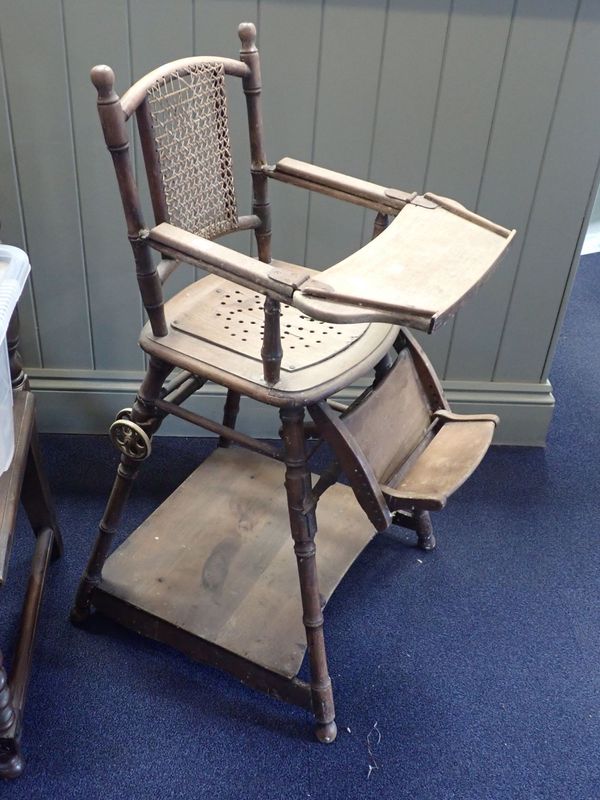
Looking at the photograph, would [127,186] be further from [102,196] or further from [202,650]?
[202,650]

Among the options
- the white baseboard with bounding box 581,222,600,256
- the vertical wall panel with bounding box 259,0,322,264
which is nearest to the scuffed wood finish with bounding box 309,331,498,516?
the vertical wall panel with bounding box 259,0,322,264

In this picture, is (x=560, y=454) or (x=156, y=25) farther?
(x=560, y=454)

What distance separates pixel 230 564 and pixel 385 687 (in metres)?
0.38

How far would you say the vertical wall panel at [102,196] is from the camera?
1.55 m

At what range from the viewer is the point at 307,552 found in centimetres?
123

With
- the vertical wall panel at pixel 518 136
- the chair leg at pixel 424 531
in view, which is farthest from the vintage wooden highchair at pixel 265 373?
the vertical wall panel at pixel 518 136

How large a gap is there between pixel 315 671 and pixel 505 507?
756 millimetres

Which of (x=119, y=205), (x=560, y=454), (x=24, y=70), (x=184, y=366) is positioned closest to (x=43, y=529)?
(x=184, y=366)

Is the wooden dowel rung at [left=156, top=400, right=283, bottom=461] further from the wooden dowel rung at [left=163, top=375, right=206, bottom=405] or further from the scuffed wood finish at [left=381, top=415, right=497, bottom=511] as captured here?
the scuffed wood finish at [left=381, top=415, right=497, bottom=511]

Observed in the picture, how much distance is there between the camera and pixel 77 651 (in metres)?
1.47

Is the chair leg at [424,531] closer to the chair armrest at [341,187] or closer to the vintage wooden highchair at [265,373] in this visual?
the vintage wooden highchair at [265,373]

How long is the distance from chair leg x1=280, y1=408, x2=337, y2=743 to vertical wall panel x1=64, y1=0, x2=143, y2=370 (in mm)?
799

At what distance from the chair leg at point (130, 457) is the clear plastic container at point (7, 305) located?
179 millimetres

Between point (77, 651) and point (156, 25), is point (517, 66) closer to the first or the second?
point (156, 25)
